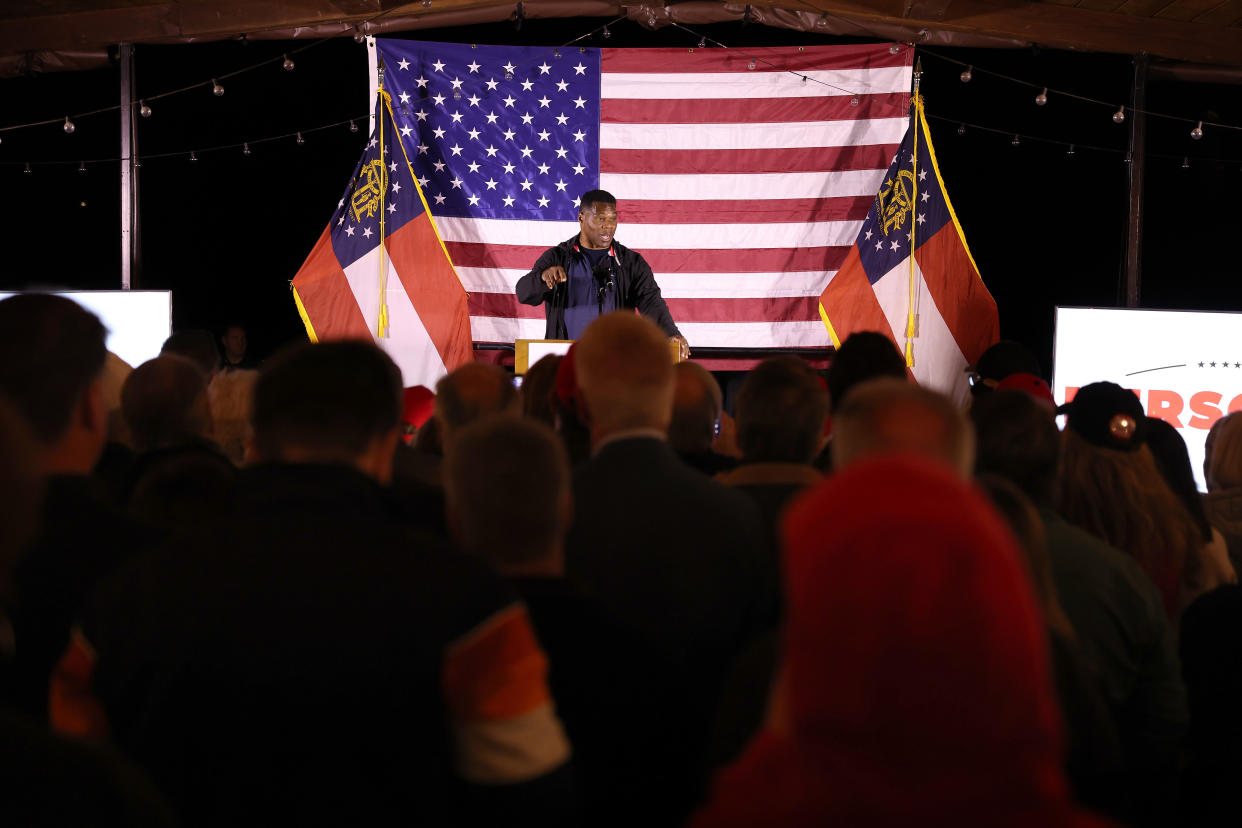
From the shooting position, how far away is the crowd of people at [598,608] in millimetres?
764

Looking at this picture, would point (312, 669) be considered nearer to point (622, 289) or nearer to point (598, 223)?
point (598, 223)

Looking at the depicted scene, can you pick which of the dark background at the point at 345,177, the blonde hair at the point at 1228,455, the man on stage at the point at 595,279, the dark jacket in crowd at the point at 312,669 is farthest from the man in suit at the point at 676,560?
the dark background at the point at 345,177

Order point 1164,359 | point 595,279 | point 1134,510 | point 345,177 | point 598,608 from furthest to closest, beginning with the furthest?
point 345,177
point 1164,359
point 595,279
point 1134,510
point 598,608

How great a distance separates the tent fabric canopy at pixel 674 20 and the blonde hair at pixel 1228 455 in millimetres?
4438

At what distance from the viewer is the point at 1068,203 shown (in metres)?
8.05

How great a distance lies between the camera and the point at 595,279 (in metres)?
5.83

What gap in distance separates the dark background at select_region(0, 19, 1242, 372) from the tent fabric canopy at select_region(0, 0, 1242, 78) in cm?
61

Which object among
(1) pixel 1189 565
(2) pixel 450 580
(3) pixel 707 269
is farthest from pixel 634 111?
(2) pixel 450 580

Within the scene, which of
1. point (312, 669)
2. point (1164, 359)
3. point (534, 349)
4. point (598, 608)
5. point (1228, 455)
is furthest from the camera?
point (1164, 359)

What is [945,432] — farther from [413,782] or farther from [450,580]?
[413,782]

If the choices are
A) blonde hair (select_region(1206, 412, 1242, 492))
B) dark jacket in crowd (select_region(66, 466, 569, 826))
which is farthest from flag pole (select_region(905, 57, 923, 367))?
dark jacket in crowd (select_region(66, 466, 569, 826))

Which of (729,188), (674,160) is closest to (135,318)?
(674,160)

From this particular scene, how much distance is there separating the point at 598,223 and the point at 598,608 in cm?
442

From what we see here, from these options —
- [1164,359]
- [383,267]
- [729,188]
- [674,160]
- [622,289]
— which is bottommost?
[1164,359]
